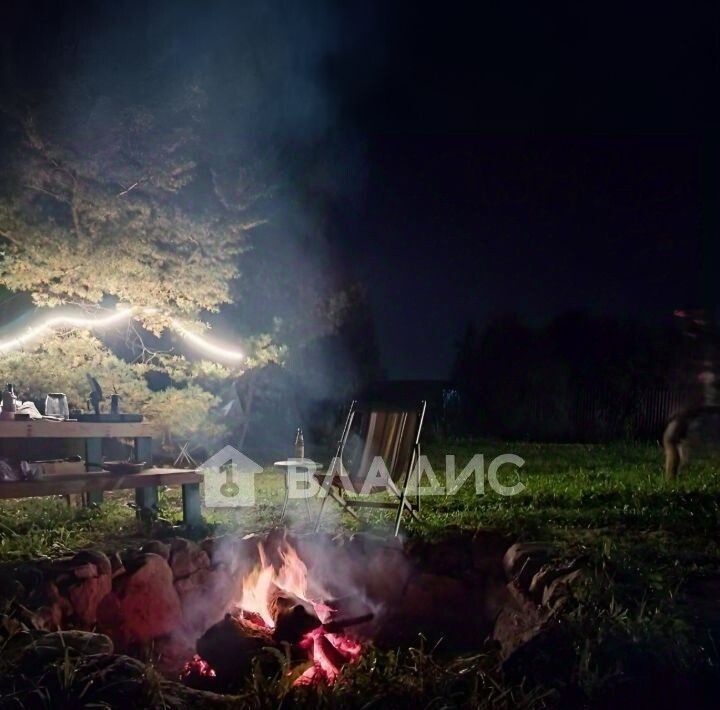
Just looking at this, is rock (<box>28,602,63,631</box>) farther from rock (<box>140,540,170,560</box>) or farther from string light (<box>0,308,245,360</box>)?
string light (<box>0,308,245,360</box>)

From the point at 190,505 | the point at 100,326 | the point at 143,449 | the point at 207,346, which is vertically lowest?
the point at 190,505

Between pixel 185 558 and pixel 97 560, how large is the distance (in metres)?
0.52

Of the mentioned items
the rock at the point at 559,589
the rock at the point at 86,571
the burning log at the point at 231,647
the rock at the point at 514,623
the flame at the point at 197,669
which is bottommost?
the flame at the point at 197,669

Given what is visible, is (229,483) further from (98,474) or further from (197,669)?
(197,669)

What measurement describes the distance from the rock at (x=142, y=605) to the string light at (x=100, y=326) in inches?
141

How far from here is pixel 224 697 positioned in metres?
2.54

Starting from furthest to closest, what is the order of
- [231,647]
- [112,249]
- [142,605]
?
[112,249]
[142,605]
[231,647]

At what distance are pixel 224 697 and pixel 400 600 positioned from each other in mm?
1948

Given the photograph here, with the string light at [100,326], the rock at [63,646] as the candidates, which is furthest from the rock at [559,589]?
the string light at [100,326]

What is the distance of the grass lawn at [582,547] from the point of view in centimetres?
253

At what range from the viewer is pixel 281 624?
3.93 m

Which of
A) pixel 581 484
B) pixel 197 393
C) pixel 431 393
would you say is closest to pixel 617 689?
pixel 581 484

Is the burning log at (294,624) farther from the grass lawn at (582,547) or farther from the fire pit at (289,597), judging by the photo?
the grass lawn at (582,547)

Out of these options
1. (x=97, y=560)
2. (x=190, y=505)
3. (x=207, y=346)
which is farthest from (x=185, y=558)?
(x=207, y=346)
